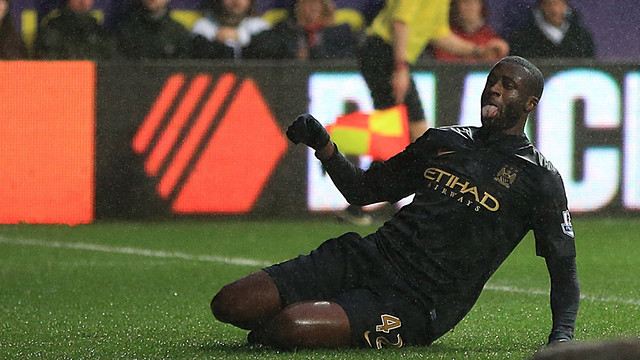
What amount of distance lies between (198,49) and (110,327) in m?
6.53

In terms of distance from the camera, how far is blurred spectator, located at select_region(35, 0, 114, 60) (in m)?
Result: 12.1

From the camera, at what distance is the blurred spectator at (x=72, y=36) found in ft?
39.7

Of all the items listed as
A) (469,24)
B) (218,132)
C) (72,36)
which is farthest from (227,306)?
(469,24)

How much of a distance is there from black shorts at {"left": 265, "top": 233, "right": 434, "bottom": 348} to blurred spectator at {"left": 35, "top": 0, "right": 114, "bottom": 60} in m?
7.19

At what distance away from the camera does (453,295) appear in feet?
16.9

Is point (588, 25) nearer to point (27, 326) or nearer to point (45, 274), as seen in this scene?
point (45, 274)

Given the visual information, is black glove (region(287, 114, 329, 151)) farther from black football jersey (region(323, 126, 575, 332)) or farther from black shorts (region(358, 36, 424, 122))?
black shorts (region(358, 36, 424, 122))

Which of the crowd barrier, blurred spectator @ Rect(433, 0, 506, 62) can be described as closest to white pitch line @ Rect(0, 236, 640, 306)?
the crowd barrier

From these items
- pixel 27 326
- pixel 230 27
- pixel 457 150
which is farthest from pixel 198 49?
pixel 457 150

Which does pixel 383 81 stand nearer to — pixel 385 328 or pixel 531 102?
pixel 531 102

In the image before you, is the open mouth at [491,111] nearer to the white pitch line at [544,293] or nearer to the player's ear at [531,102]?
the player's ear at [531,102]

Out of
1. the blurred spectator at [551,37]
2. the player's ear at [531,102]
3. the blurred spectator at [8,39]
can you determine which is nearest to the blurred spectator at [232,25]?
the blurred spectator at [8,39]

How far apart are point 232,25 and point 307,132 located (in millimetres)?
7580

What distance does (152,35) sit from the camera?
12383 millimetres
